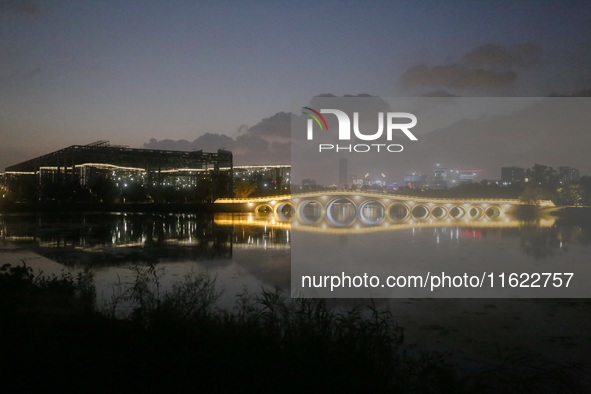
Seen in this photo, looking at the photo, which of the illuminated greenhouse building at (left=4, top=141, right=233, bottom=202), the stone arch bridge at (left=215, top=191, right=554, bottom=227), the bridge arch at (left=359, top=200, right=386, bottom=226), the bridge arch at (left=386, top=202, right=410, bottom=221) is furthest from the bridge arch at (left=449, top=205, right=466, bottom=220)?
the illuminated greenhouse building at (left=4, top=141, right=233, bottom=202)

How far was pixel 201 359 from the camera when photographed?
250 inches

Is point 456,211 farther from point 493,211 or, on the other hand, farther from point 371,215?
point 371,215

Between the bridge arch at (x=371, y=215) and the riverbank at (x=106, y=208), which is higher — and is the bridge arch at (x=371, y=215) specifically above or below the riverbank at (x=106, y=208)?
below

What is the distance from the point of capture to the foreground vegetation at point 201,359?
5.81 metres

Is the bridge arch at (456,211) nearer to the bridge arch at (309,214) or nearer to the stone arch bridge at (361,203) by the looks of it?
the stone arch bridge at (361,203)

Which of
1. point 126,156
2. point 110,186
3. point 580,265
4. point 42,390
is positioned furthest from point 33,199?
point 42,390

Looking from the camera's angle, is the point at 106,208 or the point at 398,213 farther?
the point at 398,213

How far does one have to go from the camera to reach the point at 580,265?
84.3 ft

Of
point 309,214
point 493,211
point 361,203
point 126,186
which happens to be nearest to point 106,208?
point 126,186

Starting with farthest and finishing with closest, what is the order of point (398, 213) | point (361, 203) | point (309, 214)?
point (398, 213) < point (309, 214) < point (361, 203)

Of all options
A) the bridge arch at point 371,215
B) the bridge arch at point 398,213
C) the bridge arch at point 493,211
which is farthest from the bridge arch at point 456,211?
the bridge arch at point 371,215

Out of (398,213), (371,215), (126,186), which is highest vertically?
(126,186)

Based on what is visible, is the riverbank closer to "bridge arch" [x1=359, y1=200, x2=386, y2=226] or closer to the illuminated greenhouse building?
the illuminated greenhouse building

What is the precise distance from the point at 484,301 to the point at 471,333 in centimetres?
430
